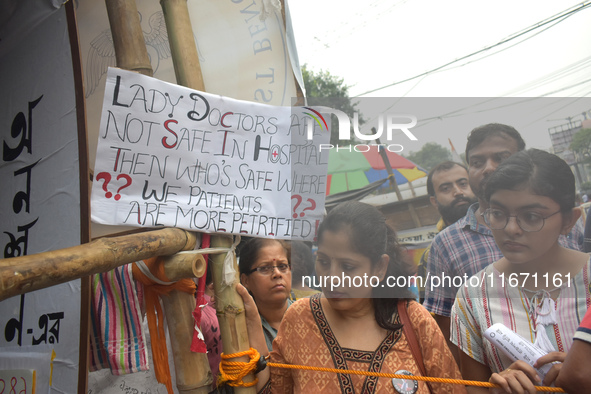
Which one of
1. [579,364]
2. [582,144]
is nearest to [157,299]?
[579,364]

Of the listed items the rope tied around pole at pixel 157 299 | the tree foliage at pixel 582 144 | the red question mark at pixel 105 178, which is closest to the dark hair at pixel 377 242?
the tree foliage at pixel 582 144

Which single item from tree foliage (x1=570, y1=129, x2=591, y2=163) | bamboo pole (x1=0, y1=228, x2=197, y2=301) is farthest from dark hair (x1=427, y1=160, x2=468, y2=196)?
bamboo pole (x1=0, y1=228, x2=197, y2=301)

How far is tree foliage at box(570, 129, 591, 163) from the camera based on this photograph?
1.45 m

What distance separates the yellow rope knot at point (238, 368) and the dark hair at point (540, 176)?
43.0 inches

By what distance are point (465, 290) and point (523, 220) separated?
0.31 meters

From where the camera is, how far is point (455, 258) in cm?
180

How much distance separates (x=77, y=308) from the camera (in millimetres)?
1861

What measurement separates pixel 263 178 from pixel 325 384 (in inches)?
34.4

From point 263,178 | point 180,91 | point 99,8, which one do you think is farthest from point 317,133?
point 99,8

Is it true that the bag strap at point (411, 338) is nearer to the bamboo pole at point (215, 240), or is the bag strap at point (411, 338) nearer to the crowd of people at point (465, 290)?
the crowd of people at point (465, 290)

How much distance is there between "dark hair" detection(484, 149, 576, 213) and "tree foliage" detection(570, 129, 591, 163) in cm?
6

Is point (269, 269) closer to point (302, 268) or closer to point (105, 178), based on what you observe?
point (302, 268)

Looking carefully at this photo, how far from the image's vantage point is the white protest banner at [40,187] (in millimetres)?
1888

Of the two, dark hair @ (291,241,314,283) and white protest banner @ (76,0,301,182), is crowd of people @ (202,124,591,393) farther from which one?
white protest banner @ (76,0,301,182)
